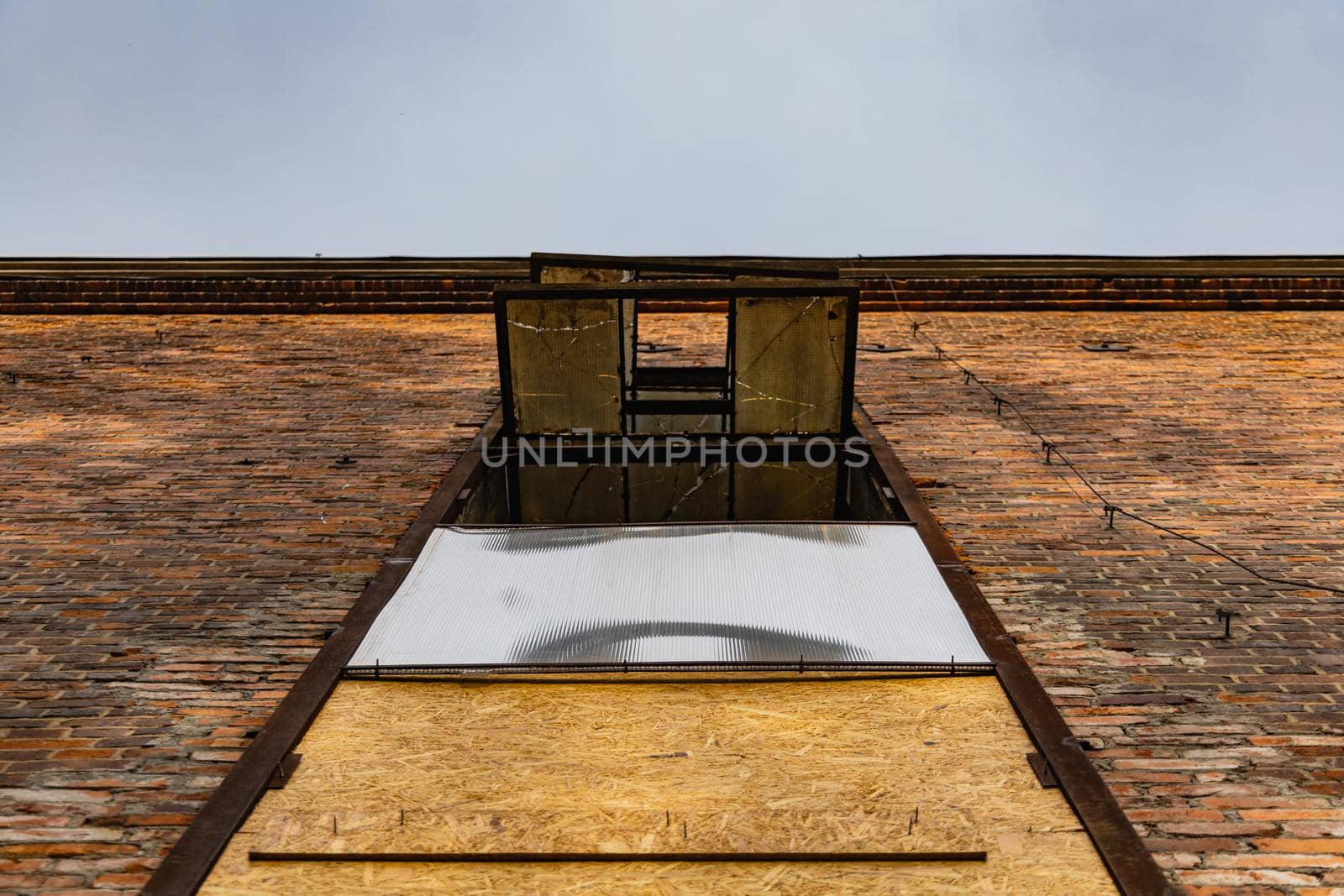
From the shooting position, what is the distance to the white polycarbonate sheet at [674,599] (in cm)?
517

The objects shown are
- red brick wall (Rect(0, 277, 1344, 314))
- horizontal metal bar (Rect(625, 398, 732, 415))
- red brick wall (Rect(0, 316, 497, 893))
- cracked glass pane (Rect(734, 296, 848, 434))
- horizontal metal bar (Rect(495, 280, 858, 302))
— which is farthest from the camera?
red brick wall (Rect(0, 277, 1344, 314))

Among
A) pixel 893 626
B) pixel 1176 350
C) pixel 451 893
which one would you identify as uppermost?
pixel 1176 350

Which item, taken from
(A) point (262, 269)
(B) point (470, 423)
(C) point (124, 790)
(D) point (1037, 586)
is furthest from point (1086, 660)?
(A) point (262, 269)

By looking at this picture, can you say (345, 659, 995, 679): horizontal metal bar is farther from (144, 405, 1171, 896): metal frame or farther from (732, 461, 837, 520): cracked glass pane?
(732, 461, 837, 520): cracked glass pane

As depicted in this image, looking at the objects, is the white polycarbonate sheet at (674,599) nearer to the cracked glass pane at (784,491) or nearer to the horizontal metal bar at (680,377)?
the cracked glass pane at (784,491)

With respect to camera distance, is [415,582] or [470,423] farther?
[470,423]

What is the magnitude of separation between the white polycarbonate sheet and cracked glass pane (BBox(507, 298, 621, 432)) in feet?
7.16

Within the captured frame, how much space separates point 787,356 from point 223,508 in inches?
173

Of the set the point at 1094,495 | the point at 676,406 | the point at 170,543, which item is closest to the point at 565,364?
the point at 676,406

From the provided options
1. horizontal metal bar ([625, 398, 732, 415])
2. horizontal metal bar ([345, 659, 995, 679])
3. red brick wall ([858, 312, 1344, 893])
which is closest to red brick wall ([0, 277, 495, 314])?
horizontal metal bar ([625, 398, 732, 415])

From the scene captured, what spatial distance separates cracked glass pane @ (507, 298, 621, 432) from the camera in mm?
8461

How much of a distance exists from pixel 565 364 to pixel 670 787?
187 inches

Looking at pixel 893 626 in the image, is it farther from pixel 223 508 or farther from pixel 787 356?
pixel 223 508

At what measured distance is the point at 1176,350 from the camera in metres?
11.7
